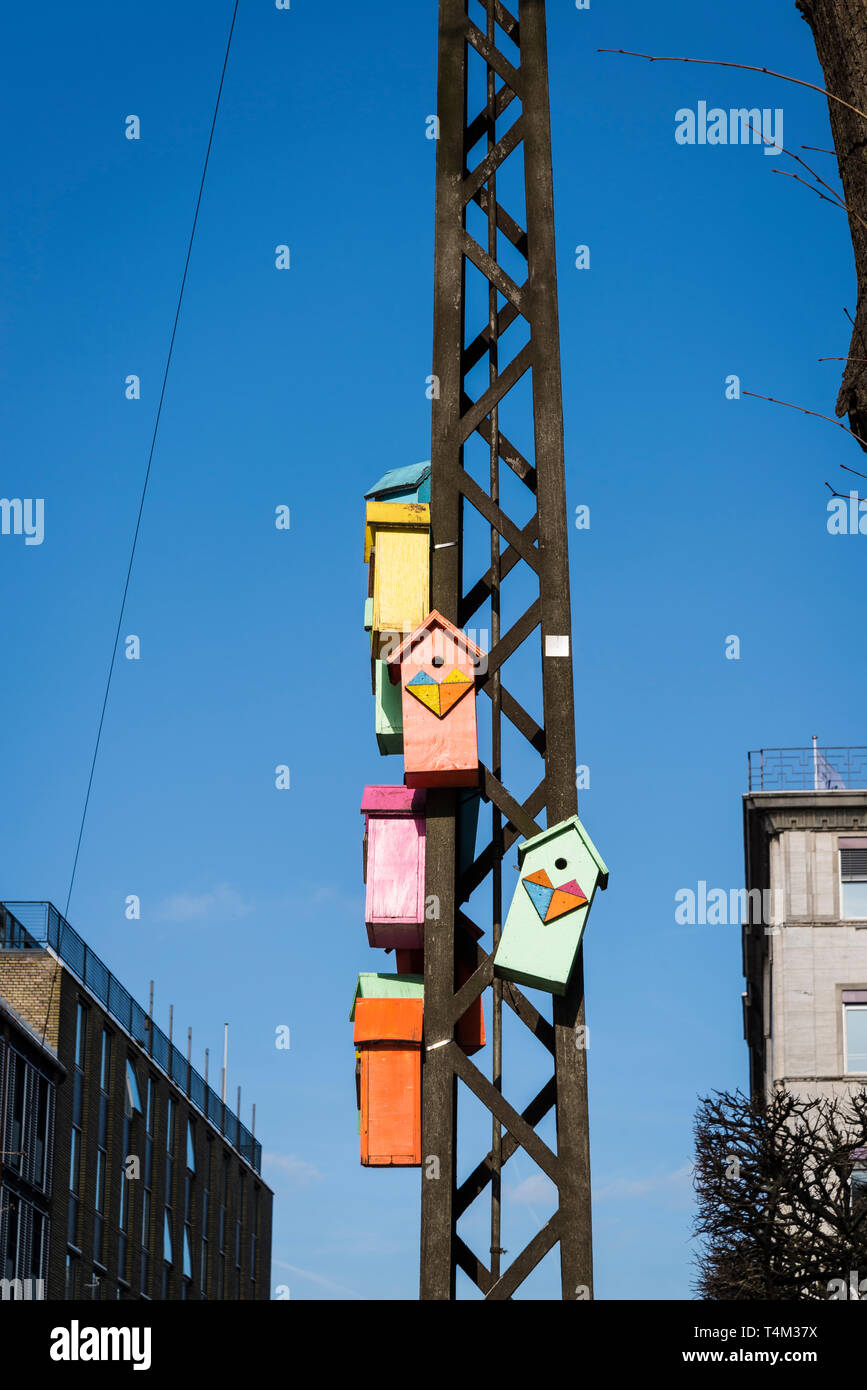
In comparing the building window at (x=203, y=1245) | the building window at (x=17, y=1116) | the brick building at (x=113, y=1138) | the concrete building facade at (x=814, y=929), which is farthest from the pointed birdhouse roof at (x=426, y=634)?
the building window at (x=203, y=1245)

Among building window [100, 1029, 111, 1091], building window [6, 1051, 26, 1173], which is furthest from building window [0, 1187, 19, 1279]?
building window [100, 1029, 111, 1091]

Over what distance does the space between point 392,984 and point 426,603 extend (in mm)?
1607

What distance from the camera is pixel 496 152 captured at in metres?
8.08

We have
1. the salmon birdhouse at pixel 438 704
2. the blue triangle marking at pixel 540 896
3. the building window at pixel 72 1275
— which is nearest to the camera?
the blue triangle marking at pixel 540 896

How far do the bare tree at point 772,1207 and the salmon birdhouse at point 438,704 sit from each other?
20578 millimetres

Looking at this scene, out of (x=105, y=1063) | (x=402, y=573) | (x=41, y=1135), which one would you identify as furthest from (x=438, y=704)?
(x=105, y=1063)

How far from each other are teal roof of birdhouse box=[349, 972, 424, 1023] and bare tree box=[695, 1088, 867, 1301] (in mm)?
20190

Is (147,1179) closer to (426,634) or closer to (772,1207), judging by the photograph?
(772,1207)

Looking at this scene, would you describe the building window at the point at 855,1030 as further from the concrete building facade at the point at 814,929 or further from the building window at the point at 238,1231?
the building window at the point at 238,1231

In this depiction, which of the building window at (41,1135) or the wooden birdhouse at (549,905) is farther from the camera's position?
the building window at (41,1135)

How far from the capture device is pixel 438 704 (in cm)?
759

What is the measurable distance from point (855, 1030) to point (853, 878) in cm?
397

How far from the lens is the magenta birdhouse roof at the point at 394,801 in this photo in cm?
770

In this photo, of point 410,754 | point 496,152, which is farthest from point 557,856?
point 496,152
